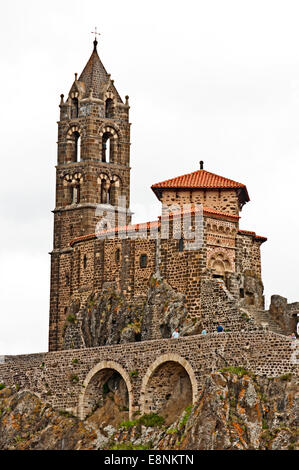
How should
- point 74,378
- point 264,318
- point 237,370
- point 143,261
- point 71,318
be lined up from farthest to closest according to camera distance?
point 71,318 < point 143,261 < point 74,378 < point 264,318 < point 237,370

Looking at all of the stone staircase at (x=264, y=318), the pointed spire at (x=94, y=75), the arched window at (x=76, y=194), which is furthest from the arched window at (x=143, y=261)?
the pointed spire at (x=94, y=75)

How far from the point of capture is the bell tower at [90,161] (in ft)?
266

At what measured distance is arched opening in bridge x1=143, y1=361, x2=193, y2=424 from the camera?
209 feet

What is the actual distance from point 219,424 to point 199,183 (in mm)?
19906

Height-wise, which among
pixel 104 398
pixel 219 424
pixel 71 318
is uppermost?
pixel 71 318

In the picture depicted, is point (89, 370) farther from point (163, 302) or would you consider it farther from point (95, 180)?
point (95, 180)

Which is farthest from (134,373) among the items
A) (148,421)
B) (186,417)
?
(186,417)

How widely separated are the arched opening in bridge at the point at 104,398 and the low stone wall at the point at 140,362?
0.23 m

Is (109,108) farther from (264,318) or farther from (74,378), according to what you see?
(264,318)

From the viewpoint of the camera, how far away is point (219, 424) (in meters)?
57.9

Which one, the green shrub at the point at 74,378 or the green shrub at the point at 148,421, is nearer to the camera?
the green shrub at the point at 148,421

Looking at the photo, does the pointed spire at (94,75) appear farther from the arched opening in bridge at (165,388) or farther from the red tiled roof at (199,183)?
the arched opening in bridge at (165,388)

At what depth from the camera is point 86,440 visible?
65938 millimetres
